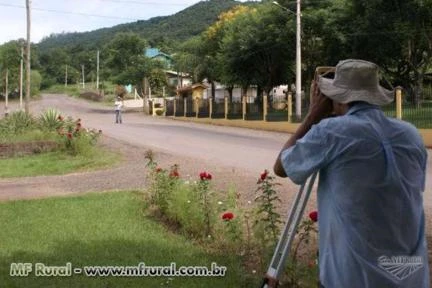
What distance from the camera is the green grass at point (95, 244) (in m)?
5.05

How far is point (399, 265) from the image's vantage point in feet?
7.78

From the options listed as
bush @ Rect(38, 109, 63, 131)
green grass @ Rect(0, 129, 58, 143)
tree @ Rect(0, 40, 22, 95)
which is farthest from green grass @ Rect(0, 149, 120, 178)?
tree @ Rect(0, 40, 22, 95)

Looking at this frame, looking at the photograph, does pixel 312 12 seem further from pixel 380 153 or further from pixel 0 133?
pixel 380 153

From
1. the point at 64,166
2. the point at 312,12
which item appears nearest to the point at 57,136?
the point at 64,166

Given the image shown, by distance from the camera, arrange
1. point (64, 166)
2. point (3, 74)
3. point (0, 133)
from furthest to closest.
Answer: point (3, 74), point (0, 133), point (64, 166)

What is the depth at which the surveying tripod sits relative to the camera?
2.79 metres

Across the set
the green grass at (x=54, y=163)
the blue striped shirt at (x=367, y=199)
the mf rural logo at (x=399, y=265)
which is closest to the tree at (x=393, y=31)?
the green grass at (x=54, y=163)

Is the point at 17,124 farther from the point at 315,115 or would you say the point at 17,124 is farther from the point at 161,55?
the point at 161,55

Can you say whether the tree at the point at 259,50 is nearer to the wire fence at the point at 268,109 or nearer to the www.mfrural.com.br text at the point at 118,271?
the wire fence at the point at 268,109

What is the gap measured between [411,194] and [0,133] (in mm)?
20798

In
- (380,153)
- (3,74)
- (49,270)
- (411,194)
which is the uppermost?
(3,74)

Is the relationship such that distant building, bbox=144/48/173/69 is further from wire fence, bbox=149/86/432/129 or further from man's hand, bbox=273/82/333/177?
man's hand, bbox=273/82/333/177

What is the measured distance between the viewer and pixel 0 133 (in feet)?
70.8

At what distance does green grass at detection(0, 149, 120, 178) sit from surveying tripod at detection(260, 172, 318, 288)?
38.3 ft
